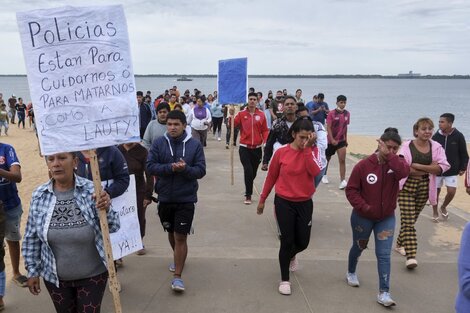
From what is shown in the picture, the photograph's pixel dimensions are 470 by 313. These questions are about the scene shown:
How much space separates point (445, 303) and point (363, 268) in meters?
1.03

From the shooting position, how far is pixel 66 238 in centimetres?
287

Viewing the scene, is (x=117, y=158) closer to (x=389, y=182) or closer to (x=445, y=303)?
(x=389, y=182)

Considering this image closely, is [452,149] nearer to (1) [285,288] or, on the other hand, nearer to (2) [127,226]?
(1) [285,288]

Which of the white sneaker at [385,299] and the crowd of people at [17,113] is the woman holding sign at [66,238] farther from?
the crowd of people at [17,113]

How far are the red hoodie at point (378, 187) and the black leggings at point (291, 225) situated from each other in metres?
0.52

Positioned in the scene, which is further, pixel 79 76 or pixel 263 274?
pixel 263 274

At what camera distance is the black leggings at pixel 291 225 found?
4.51 metres

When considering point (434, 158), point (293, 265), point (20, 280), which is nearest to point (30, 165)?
point (20, 280)

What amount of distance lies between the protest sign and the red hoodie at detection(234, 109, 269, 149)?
3.55m

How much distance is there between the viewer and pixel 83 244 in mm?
2943

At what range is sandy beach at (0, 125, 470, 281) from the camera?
9.11 metres

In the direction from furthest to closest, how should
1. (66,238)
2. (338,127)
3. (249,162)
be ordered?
(338,127) → (249,162) → (66,238)

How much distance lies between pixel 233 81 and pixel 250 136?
6.98 feet

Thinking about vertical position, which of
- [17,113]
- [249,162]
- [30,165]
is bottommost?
[17,113]
